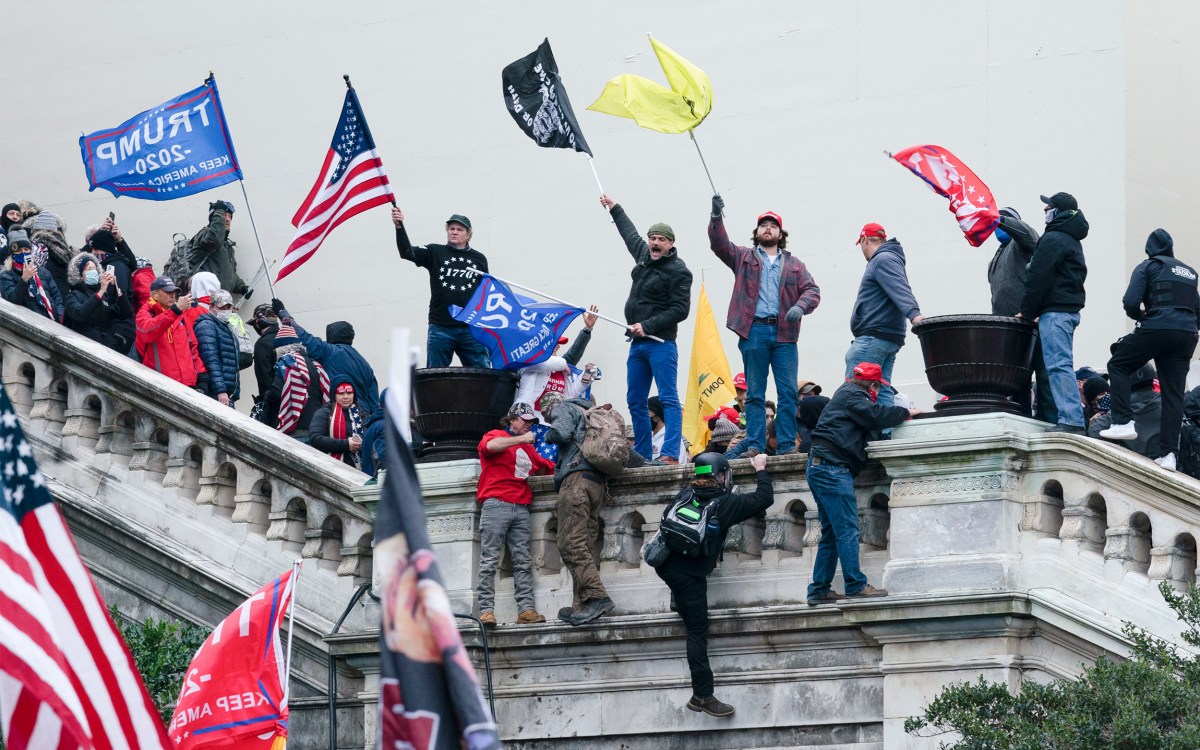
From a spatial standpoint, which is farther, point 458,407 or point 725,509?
point 458,407

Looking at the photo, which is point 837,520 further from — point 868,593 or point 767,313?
point 767,313

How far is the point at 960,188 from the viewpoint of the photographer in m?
13.3

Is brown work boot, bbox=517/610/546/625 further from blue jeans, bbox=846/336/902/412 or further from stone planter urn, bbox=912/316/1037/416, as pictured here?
stone planter urn, bbox=912/316/1037/416

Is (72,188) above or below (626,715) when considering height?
above

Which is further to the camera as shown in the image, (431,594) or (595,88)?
(595,88)

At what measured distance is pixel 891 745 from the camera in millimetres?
11508

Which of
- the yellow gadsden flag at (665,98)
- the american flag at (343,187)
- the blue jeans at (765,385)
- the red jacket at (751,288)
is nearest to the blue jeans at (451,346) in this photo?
the american flag at (343,187)

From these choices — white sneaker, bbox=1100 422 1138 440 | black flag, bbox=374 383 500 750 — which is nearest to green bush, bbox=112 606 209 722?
white sneaker, bbox=1100 422 1138 440

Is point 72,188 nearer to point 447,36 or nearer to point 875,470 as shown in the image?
point 447,36

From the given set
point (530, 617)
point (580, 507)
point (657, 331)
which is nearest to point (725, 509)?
point (580, 507)

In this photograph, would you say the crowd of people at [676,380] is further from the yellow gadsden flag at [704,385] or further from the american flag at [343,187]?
the american flag at [343,187]

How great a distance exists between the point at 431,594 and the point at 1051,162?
12.4 metres

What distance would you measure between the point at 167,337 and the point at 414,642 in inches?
423

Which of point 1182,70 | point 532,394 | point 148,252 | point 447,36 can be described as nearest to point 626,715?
point 532,394
